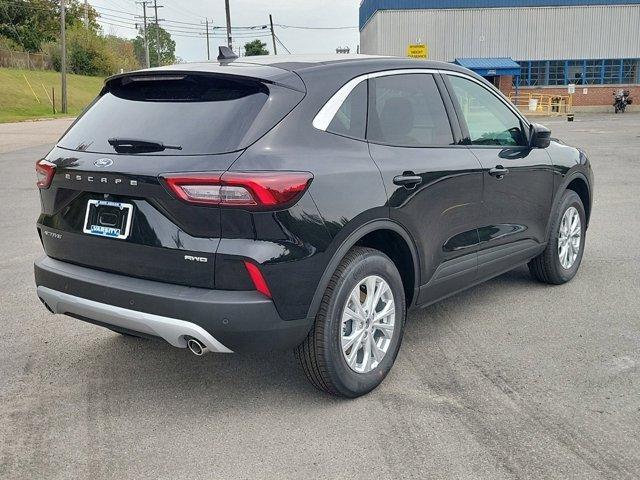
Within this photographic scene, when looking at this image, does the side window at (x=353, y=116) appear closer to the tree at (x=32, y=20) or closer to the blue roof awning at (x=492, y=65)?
the blue roof awning at (x=492, y=65)

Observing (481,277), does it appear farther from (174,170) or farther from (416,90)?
(174,170)

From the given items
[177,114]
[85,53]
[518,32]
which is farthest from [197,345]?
[85,53]

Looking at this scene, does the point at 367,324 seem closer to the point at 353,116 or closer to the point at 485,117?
the point at 353,116

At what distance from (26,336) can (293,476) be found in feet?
8.50

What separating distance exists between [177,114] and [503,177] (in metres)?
2.34

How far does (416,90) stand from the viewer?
4301 millimetres

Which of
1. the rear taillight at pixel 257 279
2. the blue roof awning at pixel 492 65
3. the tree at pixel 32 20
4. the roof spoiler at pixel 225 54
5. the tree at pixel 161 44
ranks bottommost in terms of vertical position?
the rear taillight at pixel 257 279

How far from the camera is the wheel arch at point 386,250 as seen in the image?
11.2 ft

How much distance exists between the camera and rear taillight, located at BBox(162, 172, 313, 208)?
3.14 meters

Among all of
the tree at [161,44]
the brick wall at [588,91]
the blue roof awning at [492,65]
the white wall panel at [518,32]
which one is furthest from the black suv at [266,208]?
the tree at [161,44]

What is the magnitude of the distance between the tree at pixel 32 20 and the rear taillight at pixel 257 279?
75.0m

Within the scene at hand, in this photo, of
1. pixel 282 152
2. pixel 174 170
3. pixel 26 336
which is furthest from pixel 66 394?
pixel 282 152

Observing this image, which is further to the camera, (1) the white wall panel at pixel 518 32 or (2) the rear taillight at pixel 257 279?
(1) the white wall panel at pixel 518 32

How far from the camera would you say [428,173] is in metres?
4.06
